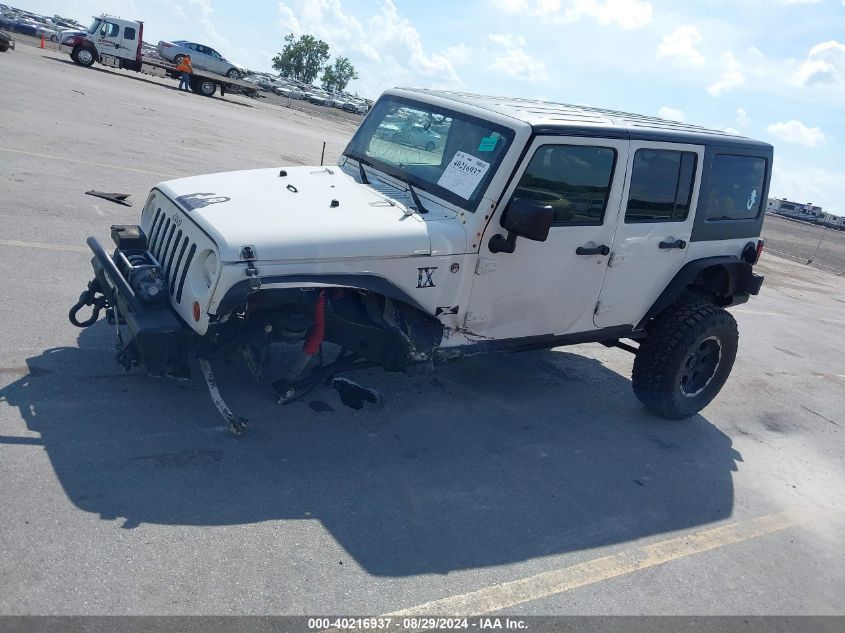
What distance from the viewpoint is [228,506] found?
390 cm

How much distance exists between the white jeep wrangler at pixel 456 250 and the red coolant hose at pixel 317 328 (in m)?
0.02

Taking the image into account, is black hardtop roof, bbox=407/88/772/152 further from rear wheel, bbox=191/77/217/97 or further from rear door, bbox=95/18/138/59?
rear door, bbox=95/18/138/59

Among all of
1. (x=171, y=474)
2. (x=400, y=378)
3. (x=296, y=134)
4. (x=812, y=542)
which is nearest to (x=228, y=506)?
(x=171, y=474)

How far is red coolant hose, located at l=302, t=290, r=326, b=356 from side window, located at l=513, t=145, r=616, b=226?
4.68 feet

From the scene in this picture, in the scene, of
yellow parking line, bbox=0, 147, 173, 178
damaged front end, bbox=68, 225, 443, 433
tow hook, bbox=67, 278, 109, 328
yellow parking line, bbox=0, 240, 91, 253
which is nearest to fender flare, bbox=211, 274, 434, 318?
damaged front end, bbox=68, 225, 443, 433

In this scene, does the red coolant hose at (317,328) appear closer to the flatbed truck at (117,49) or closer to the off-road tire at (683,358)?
the off-road tire at (683,358)

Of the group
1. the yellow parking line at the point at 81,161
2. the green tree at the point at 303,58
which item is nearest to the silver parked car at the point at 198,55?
the yellow parking line at the point at 81,161

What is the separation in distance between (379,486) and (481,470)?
2.58 feet

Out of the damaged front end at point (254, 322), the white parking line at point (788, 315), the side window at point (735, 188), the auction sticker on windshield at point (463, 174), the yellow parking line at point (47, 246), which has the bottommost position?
the yellow parking line at point (47, 246)

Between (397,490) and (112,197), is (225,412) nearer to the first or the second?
(397,490)

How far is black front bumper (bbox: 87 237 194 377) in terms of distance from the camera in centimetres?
414

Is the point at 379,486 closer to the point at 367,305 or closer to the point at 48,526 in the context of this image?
the point at 367,305

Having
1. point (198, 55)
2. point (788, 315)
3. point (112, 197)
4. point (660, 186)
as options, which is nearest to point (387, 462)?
point (660, 186)

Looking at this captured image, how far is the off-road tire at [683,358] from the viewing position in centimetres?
600
